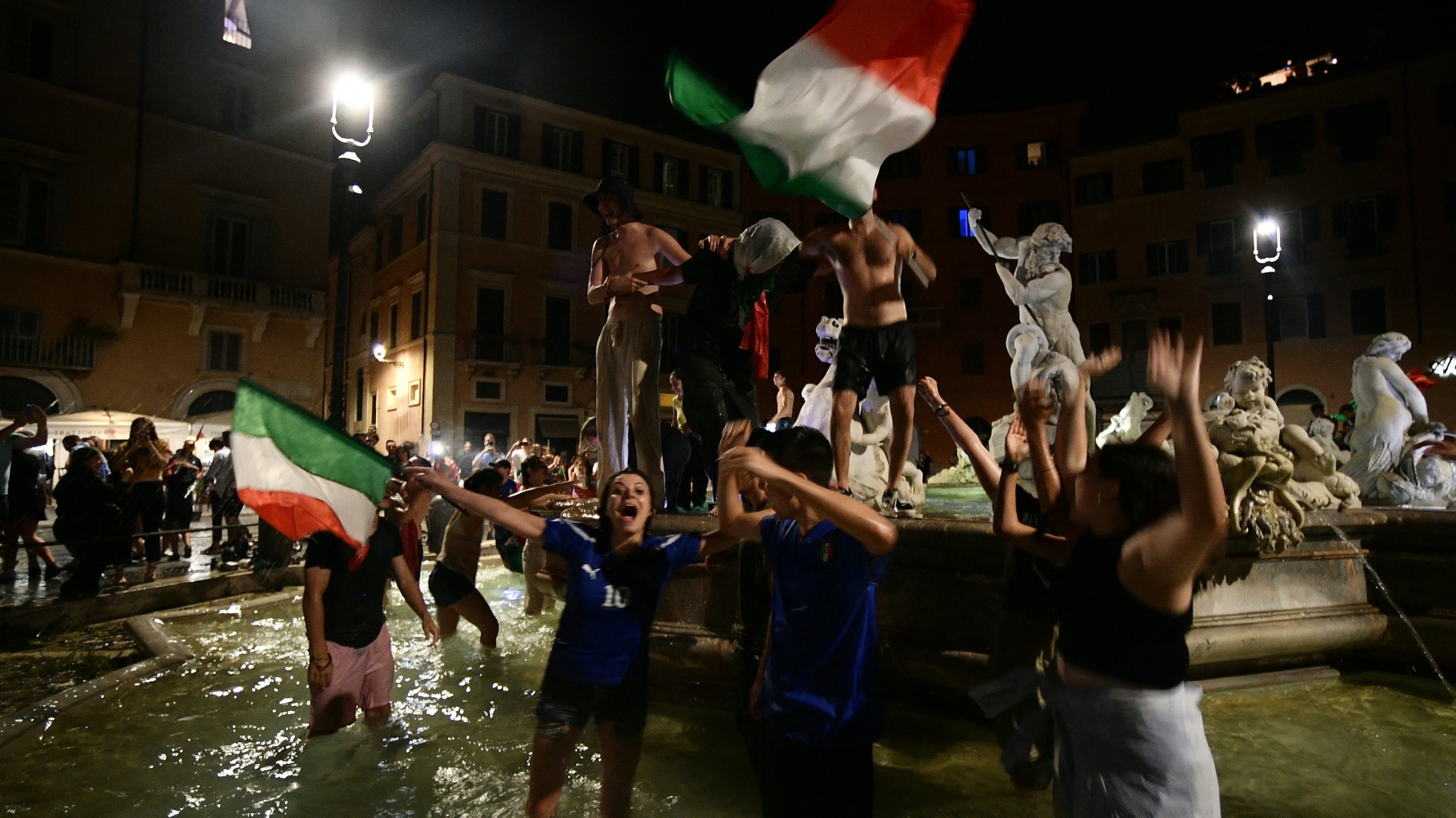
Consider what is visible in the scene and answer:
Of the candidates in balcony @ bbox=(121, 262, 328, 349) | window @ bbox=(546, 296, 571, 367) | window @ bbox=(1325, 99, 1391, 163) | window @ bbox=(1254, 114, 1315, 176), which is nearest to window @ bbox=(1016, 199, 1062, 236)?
window @ bbox=(1254, 114, 1315, 176)

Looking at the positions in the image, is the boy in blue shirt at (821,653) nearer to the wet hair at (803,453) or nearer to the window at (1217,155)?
the wet hair at (803,453)

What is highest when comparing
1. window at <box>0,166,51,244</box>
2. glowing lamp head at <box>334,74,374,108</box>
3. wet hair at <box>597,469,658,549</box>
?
window at <box>0,166,51,244</box>

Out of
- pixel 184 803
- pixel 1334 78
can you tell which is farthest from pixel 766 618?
pixel 1334 78

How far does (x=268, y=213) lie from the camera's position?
25.2 meters

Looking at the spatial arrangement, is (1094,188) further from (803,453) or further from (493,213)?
(803,453)

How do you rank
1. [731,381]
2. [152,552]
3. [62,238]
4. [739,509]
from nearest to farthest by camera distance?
[739,509], [731,381], [152,552], [62,238]

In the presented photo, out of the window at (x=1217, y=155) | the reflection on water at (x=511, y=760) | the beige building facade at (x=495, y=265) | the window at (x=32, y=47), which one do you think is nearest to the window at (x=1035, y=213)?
the window at (x=1217, y=155)

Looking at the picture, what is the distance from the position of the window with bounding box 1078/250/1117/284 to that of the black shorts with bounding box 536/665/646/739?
1306 inches

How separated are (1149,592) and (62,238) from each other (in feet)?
92.1

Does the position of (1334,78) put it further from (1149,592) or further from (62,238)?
(62,238)

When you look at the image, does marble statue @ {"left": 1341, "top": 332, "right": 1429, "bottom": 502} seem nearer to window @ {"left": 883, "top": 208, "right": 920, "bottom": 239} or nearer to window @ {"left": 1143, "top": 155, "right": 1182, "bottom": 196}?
window @ {"left": 1143, "top": 155, "right": 1182, "bottom": 196}

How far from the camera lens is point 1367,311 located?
2627cm

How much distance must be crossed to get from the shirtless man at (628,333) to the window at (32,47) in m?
24.9

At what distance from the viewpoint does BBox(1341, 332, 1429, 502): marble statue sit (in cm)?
660
